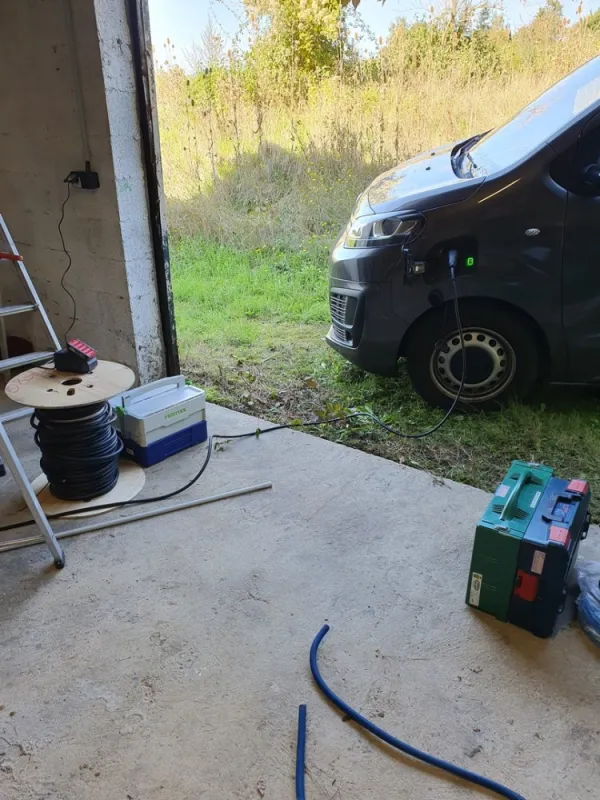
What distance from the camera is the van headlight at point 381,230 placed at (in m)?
2.54

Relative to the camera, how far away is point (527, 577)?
5.08 feet

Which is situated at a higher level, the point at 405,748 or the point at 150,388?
the point at 150,388

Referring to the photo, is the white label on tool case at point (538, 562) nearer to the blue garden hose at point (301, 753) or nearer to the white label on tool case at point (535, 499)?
the white label on tool case at point (535, 499)

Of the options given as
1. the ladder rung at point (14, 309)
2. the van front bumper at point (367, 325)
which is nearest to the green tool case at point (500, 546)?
the van front bumper at point (367, 325)

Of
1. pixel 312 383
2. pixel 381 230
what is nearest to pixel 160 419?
pixel 312 383

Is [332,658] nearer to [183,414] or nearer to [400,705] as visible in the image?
[400,705]

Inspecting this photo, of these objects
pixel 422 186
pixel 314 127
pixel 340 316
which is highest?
pixel 314 127

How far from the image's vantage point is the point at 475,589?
1.66 meters

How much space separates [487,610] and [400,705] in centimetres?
43

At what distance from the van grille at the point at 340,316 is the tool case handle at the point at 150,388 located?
0.86 metres

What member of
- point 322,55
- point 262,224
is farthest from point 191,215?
point 322,55

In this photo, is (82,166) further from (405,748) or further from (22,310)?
(405,748)

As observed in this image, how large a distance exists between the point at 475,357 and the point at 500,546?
1312 mm

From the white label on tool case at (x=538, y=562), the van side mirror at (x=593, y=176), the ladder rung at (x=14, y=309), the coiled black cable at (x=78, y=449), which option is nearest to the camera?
the white label on tool case at (x=538, y=562)
